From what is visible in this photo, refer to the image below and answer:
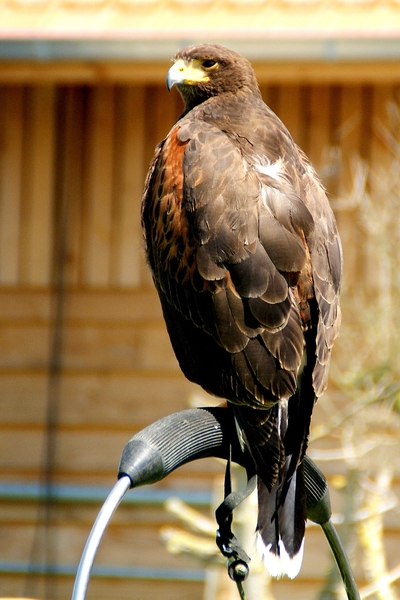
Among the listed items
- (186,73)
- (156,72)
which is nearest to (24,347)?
(156,72)

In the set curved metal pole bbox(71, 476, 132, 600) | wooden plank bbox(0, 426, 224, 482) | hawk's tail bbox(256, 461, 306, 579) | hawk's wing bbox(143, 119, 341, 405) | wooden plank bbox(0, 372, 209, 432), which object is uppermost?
hawk's wing bbox(143, 119, 341, 405)

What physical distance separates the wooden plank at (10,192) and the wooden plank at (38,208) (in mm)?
44

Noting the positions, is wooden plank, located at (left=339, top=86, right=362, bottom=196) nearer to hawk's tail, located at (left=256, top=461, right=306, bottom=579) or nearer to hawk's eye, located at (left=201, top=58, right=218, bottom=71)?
hawk's eye, located at (left=201, top=58, right=218, bottom=71)

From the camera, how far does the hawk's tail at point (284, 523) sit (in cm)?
268

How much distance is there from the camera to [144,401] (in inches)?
244

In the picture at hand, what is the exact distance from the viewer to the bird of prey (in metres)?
2.80

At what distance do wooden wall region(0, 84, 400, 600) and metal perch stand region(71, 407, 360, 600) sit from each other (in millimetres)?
3248

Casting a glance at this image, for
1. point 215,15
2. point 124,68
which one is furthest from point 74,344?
point 215,15

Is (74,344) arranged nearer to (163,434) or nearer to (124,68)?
(124,68)

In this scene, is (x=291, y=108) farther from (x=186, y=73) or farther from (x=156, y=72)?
(x=186, y=73)

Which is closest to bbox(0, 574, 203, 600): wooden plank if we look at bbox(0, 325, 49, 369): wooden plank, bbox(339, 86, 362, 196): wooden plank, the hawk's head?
bbox(0, 325, 49, 369): wooden plank

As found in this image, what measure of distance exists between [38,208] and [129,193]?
0.62m

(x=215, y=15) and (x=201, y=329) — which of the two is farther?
(x=215, y=15)

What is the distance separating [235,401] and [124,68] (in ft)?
10.1
